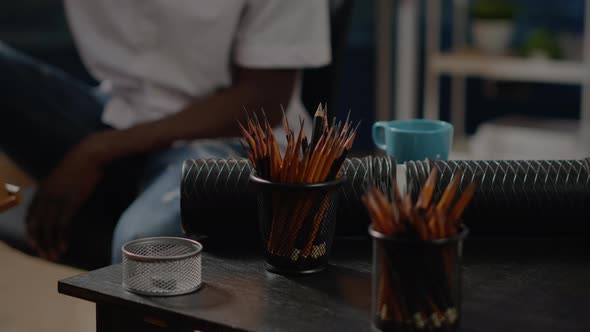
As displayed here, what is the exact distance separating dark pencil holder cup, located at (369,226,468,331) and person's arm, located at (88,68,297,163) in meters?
0.90

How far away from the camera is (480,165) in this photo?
0.93 m

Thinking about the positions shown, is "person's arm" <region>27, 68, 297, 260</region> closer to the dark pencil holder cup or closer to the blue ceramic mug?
the blue ceramic mug

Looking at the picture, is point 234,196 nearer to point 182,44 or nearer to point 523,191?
point 523,191

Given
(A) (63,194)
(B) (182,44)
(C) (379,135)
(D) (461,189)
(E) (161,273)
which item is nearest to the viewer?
(E) (161,273)

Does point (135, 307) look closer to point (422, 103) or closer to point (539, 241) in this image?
point (539, 241)

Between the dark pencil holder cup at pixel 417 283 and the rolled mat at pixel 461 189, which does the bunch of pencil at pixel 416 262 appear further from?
the rolled mat at pixel 461 189

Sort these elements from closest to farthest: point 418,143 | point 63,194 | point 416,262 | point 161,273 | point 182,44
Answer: point 416,262
point 161,273
point 418,143
point 63,194
point 182,44

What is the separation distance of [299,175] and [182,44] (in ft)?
2.99

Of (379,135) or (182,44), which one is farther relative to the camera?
(182,44)

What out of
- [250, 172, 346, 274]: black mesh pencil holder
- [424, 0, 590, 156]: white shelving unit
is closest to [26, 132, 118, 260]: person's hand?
[250, 172, 346, 274]: black mesh pencil holder

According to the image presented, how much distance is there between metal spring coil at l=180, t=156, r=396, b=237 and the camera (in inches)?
36.1

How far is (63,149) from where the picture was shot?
1.56 metres

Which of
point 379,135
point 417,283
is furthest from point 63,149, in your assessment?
point 417,283

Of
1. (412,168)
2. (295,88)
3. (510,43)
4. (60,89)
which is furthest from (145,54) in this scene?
(510,43)
